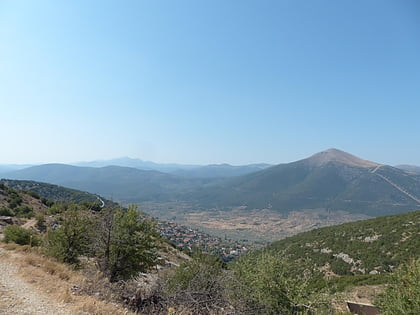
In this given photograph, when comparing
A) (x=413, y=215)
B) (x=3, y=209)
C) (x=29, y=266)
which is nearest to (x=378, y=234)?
(x=413, y=215)

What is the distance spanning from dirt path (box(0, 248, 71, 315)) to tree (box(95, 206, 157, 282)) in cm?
399

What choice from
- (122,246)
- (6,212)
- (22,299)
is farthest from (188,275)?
(6,212)

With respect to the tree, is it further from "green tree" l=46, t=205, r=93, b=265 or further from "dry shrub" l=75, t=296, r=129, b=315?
"dry shrub" l=75, t=296, r=129, b=315

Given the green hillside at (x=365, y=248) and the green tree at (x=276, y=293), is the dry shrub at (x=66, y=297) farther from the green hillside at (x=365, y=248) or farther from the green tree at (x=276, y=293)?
the green hillside at (x=365, y=248)

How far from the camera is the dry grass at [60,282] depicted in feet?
26.2

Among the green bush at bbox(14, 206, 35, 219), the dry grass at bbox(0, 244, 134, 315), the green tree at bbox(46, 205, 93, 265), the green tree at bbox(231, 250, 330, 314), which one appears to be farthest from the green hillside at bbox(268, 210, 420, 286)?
the green bush at bbox(14, 206, 35, 219)

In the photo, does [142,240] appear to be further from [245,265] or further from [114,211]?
[245,265]

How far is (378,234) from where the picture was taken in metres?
37.1

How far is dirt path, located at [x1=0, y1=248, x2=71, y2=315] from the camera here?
7.38 meters

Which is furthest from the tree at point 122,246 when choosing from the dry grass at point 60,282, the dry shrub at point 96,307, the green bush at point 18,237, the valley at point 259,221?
the valley at point 259,221

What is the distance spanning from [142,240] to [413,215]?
44193mm

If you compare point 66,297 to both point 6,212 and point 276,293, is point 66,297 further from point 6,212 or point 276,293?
point 6,212

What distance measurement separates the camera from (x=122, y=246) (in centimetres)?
1348

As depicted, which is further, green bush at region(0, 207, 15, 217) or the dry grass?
green bush at region(0, 207, 15, 217)
